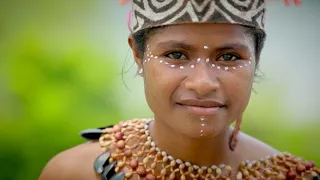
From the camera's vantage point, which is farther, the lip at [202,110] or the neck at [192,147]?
the neck at [192,147]

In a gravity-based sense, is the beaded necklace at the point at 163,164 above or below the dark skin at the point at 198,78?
below

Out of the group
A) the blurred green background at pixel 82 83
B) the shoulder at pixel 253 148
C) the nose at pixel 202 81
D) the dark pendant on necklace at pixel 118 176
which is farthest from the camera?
the blurred green background at pixel 82 83

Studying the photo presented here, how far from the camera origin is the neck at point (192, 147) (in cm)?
141

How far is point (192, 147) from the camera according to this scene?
4.63 ft

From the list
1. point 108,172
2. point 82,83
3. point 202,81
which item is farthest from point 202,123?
point 82,83

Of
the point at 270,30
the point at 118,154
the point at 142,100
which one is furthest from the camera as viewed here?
the point at 142,100

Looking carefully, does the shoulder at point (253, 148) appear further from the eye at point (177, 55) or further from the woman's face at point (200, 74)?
the eye at point (177, 55)

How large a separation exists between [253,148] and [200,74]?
52 cm

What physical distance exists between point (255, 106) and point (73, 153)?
75 centimetres

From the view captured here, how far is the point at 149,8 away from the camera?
1.26 metres

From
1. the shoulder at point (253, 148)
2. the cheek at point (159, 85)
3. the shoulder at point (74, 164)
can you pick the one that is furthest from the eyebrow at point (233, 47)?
the shoulder at point (74, 164)

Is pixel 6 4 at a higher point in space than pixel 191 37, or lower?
higher

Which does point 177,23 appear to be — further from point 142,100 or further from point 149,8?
point 142,100

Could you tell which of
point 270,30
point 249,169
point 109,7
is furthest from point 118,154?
point 270,30
